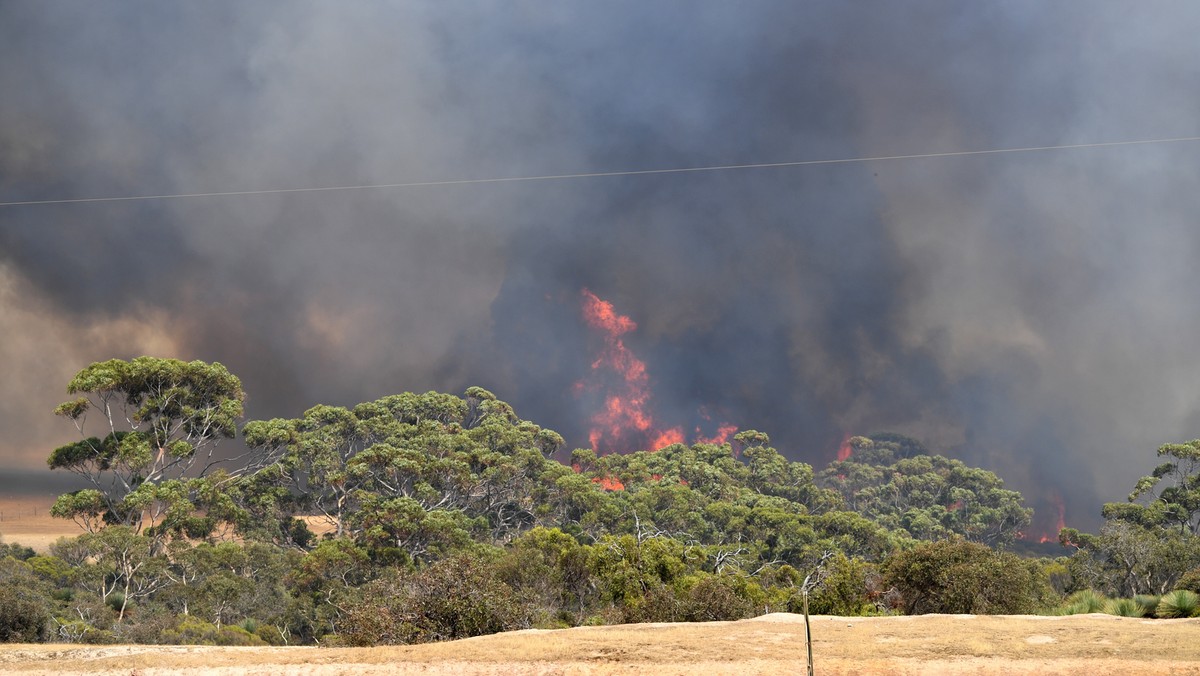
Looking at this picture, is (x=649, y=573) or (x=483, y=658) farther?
(x=649, y=573)

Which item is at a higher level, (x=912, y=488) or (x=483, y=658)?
(x=912, y=488)

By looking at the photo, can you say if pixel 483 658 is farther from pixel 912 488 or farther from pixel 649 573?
pixel 912 488

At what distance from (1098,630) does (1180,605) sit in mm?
6471

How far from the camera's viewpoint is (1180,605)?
1916 centimetres

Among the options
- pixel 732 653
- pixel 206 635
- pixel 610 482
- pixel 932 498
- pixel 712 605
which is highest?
pixel 610 482

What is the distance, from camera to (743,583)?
114 ft

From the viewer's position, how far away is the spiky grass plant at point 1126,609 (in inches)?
806

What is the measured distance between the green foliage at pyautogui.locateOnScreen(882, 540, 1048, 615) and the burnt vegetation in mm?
91

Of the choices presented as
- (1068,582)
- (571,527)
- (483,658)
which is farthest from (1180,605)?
(571,527)

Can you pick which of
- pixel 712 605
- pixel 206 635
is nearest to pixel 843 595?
pixel 712 605

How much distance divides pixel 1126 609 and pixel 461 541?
40.6m

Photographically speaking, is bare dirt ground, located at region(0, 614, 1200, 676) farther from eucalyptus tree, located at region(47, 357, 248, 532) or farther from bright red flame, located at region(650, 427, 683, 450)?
bright red flame, located at region(650, 427, 683, 450)

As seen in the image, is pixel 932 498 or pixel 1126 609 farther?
pixel 932 498

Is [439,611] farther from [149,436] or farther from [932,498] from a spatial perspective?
[932,498]
